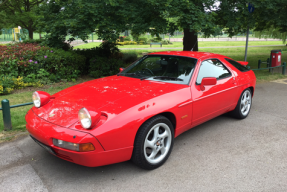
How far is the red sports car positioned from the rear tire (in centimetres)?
18

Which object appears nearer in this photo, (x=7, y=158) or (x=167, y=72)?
(x=7, y=158)

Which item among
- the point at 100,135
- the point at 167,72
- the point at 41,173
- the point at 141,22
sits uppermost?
the point at 141,22

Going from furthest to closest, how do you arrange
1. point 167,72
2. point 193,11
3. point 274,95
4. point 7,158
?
point 193,11 < point 274,95 < point 167,72 < point 7,158

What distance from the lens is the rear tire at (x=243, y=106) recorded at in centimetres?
501

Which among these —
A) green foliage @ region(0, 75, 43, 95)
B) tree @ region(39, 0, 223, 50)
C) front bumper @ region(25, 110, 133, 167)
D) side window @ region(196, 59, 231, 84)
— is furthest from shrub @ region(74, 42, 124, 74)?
front bumper @ region(25, 110, 133, 167)

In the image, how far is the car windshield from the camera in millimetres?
4055

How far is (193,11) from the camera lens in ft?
26.4

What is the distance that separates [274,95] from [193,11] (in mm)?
3569

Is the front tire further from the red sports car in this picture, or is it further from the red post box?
the red post box

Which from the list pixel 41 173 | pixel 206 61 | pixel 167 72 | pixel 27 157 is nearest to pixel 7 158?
pixel 27 157

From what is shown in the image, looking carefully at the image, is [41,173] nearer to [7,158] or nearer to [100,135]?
[7,158]

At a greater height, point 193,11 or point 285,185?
point 193,11

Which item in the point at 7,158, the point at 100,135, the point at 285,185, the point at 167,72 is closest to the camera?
the point at 100,135

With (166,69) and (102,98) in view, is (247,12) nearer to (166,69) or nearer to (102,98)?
(166,69)
